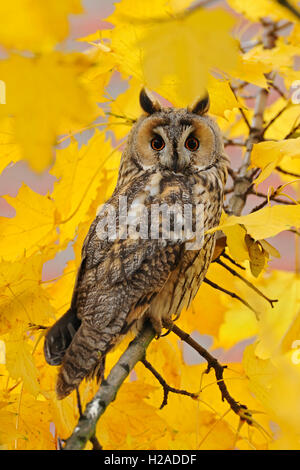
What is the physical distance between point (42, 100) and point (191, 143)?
77cm

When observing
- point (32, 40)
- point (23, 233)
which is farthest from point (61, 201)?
point (32, 40)

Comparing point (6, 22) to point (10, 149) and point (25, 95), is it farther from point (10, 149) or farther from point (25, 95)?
point (10, 149)

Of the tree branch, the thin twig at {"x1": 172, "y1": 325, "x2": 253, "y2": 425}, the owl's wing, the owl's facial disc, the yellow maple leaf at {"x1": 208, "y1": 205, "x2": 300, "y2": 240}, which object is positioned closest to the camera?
the tree branch

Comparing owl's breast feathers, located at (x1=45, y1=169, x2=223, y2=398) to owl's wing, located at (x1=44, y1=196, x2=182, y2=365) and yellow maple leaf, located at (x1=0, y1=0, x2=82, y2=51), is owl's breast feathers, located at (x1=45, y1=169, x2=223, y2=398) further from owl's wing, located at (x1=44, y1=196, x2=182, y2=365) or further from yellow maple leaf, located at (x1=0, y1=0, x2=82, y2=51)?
yellow maple leaf, located at (x1=0, y1=0, x2=82, y2=51)

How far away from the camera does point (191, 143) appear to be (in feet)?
3.65

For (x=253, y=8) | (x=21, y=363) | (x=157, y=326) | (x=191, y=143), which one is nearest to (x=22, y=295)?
(x=21, y=363)

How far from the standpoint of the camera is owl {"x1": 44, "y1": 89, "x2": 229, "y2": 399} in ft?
2.99

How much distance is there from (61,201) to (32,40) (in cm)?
50

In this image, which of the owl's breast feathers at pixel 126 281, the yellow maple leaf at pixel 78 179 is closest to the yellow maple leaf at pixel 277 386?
the owl's breast feathers at pixel 126 281

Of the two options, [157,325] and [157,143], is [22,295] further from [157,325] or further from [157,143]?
[157,143]

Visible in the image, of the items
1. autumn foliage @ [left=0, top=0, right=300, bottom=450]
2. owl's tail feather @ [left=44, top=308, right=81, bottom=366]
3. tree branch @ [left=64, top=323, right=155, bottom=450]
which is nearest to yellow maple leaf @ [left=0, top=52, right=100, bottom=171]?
autumn foliage @ [left=0, top=0, right=300, bottom=450]

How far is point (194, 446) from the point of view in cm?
80

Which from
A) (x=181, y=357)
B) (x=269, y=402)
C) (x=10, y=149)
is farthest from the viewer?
(x=181, y=357)

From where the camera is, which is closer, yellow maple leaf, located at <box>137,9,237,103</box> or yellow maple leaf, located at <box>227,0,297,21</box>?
yellow maple leaf, located at <box>137,9,237,103</box>
